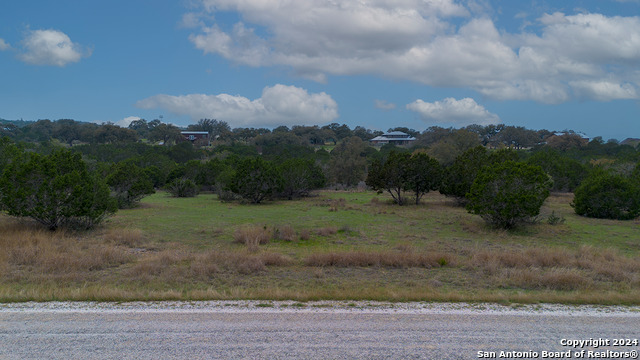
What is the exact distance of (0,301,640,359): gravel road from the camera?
578 centimetres

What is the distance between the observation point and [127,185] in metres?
31.6

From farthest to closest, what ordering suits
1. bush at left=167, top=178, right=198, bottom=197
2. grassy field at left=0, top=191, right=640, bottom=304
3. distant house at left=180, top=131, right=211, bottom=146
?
distant house at left=180, top=131, right=211, bottom=146, bush at left=167, top=178, right=198, bottom=197, grassy field at left=0, top=191, right=640, bottom=304

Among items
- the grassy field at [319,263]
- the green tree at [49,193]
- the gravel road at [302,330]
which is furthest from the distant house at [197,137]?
the gravel road at [302,330]

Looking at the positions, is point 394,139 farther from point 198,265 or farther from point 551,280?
point 198,265

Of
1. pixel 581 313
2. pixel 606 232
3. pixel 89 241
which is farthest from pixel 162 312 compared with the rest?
pixel 606 232

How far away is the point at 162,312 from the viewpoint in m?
7.48

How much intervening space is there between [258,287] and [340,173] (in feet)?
157

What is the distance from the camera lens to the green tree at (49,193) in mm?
17812

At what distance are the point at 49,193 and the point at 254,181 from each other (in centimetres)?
1832

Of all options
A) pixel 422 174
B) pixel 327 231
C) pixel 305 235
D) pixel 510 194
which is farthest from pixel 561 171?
pixel 305 235

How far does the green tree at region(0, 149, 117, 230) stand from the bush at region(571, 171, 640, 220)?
102ft

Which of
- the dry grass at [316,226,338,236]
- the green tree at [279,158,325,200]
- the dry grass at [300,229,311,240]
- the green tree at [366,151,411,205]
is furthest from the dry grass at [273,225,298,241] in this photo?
the green tree at [279,158,325,200]

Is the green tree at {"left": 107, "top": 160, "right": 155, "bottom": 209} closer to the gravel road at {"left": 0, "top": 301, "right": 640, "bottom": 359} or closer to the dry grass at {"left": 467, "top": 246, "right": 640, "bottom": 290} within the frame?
the gravel road at {"left": 0, "top": 301, "right": 640, "bottom": 359}

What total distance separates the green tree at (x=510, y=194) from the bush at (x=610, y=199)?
27.7 feet
